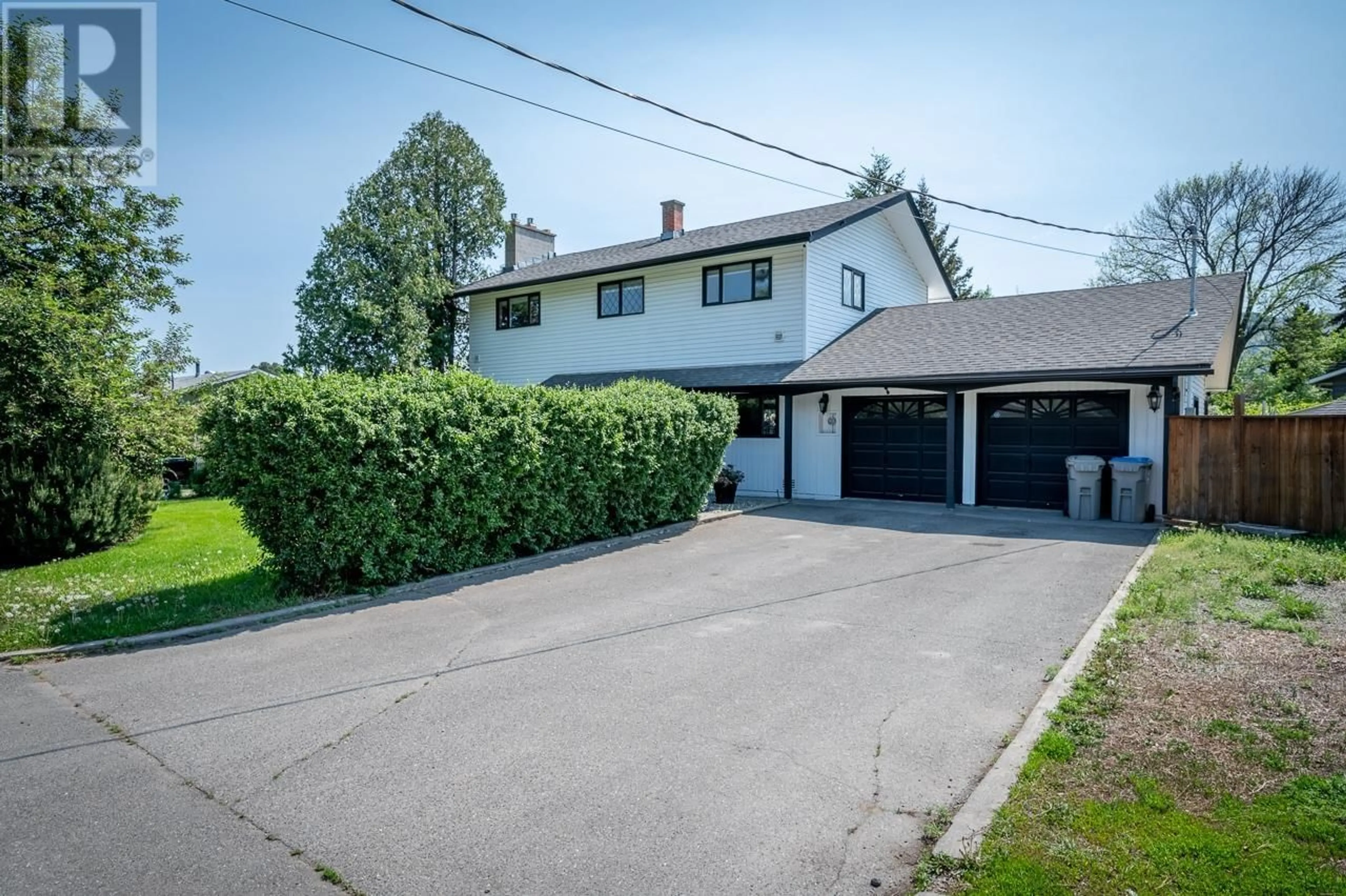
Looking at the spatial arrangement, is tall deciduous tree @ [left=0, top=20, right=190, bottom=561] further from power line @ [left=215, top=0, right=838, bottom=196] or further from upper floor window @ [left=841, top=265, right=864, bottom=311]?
upper floor window @ [left=841, top=265, right=864, bottom=311]

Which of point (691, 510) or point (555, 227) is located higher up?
point (555, 227)

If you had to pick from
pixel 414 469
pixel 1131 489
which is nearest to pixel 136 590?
pixel 414 469

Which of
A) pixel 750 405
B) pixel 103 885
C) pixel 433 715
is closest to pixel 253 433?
pixel 433 715

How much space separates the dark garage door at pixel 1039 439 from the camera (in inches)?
567

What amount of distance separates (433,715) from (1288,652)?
6.42m

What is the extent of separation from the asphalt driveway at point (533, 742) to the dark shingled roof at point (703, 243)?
38.0ft

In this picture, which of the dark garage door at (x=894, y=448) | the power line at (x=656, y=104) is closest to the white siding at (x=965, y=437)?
the dark garage door at (x=894, y=448)

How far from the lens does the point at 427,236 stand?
26828mm

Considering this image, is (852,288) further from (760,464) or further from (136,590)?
(136,590)

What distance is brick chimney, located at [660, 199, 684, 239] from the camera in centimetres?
2297

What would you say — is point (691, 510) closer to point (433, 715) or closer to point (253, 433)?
point (253, 433)

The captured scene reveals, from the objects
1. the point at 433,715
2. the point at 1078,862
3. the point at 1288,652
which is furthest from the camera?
the point at 1288,652

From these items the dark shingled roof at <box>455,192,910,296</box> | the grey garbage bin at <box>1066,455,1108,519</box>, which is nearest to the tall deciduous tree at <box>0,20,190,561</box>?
the dark shingled roof at <box>455,192,910,296</box>

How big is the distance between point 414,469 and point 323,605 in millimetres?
1763
